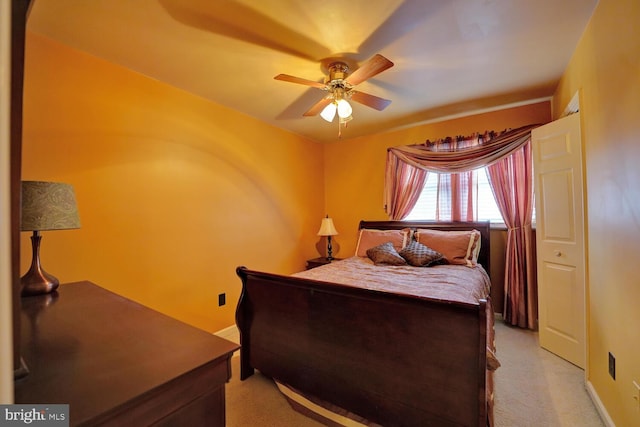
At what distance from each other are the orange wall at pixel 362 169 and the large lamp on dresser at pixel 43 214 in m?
3.31

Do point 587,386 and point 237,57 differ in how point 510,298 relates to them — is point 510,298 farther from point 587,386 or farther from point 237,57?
point 237,57

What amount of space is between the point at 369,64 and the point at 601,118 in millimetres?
1448

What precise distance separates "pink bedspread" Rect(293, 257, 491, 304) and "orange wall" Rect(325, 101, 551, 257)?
122cm

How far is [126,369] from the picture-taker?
731 mm

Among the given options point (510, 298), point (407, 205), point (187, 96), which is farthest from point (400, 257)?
point (187, 96)

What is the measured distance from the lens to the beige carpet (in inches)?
66.1

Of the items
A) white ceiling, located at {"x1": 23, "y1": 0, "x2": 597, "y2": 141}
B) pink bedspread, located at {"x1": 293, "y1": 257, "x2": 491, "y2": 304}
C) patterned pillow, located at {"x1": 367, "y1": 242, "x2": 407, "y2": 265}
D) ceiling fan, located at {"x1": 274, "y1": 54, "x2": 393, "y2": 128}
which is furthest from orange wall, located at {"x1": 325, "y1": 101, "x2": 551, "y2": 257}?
ceiling fan, located at {"x1": 274, "y1": 54, "x2": 393, "y2": 128}

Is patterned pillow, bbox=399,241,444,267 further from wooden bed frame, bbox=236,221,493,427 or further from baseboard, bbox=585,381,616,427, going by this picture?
baseboard, bbox=585,381,616,427

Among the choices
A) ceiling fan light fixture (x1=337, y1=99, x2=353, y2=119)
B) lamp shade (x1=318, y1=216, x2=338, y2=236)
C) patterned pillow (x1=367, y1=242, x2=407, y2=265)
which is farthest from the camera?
lamp shade (x1=318, y1=216, x2=338, y2=236)

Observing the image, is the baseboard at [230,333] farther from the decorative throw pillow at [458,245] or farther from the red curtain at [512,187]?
the red curtain at [512,187]

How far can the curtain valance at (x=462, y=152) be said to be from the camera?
2871mm

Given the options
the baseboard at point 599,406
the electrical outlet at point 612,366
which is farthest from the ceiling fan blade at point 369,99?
the baseboard at point 599,406

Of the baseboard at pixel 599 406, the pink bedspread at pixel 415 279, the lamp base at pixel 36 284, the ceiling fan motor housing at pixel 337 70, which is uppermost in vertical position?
the ceiling fan motor housing at pixel 337 70

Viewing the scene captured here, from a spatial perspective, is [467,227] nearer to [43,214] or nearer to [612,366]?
[612,366]
